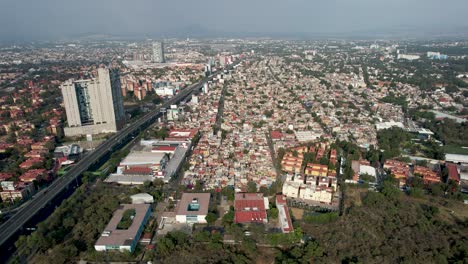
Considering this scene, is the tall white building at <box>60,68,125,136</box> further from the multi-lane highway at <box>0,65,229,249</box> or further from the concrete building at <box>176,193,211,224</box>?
the concrete building at <box>176,193,211,224</box>

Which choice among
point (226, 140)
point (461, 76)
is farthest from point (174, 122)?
point (461, 76)

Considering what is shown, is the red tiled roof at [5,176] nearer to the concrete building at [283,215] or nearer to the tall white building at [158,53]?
the concrete building at [283,215]

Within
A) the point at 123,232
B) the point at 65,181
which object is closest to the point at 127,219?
the point at 123,232

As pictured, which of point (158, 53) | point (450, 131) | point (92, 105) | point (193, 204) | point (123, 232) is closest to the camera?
point (123, 232)

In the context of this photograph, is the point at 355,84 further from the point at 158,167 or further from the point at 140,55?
the point at 140,55

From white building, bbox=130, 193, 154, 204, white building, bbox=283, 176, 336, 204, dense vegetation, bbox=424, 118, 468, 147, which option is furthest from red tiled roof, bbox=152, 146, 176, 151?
dense vegetation, bbox=424, 118, 468, 147

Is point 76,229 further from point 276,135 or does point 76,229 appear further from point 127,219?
point 276,135
